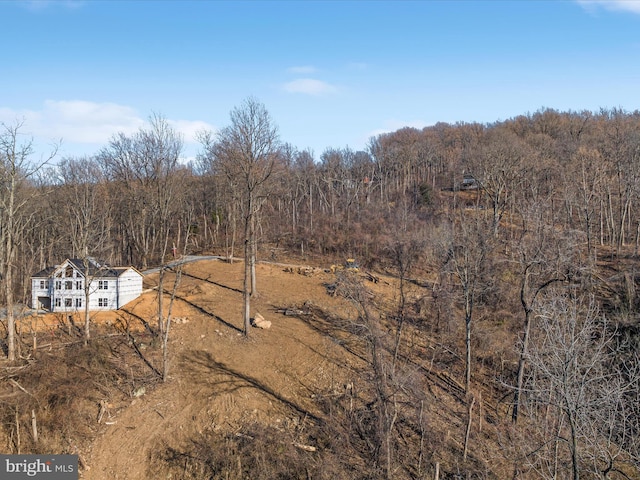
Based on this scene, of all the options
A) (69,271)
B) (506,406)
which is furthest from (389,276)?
(69,271)

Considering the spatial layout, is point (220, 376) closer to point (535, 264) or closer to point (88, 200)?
point (88, 200)

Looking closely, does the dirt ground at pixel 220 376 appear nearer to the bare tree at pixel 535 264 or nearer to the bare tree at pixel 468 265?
the bare tree at pixel 468 265

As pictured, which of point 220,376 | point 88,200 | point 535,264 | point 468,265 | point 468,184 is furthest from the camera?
point 468,184

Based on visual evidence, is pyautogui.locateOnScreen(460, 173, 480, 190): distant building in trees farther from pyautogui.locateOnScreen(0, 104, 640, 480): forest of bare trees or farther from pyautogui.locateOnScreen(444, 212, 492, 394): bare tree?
pyautogui.locateOnScreen(444, 212, 492, 394): bare tree

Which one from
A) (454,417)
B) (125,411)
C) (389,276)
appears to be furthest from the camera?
(389,276)

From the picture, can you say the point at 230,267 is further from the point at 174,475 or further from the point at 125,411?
the point at 174,475

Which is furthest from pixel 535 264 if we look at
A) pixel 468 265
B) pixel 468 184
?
pixel 468 184
